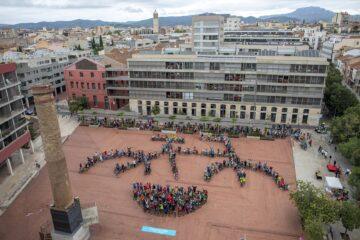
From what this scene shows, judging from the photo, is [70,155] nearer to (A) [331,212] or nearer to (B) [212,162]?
(B) [212,162]

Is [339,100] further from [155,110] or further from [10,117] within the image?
[10,117]

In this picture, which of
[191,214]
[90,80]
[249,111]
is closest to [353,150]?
[191,214]

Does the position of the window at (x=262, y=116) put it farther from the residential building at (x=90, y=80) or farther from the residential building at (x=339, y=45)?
the residential building at (x=339, y=45)

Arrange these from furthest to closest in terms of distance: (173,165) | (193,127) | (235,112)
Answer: (235,112), (193,127), (173,165)

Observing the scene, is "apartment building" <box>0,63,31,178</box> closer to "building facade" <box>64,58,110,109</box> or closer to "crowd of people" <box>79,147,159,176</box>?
"crowd of people" <box>79,147,159,176</box>

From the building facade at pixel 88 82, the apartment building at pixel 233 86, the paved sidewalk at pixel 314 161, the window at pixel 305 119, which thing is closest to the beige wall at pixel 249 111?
the apartment building at pixel 233 86
